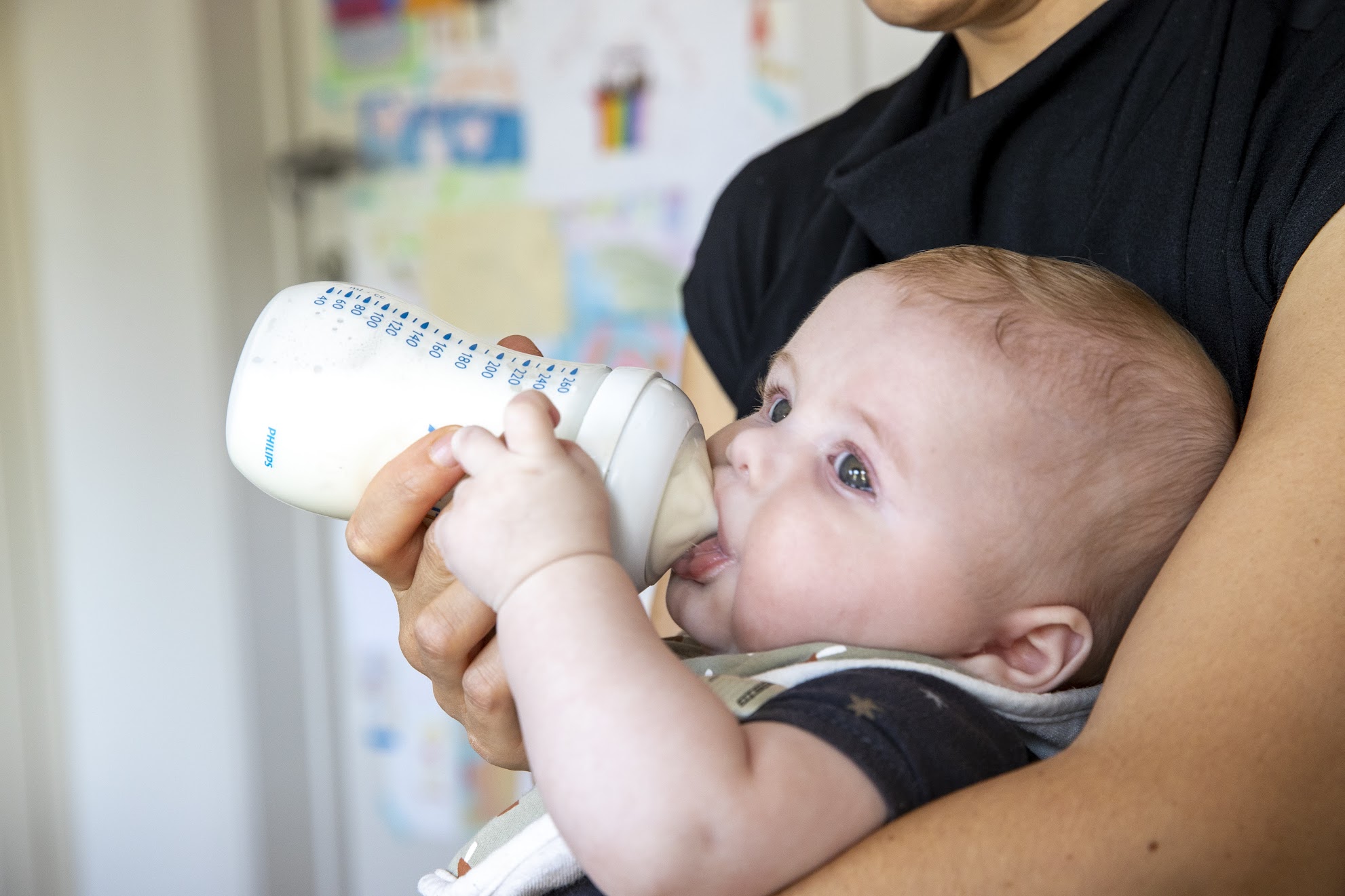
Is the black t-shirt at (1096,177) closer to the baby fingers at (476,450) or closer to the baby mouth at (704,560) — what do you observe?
the baby mouth at (704,560)

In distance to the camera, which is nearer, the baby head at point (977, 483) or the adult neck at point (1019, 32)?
the baby head at point (977, 483)

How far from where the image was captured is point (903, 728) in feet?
1.89

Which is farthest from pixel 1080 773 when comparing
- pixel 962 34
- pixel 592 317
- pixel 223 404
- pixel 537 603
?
pixel 223 404

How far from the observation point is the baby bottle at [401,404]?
2.20 feet

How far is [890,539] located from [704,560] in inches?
4.8

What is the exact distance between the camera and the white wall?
7.13ft

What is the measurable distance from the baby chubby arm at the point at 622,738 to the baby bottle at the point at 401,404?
0.07m

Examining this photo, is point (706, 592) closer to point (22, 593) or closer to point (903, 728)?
point (903, 728)

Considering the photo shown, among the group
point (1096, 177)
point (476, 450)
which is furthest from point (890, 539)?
point (1096, 177)

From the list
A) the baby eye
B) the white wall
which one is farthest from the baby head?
the white wall

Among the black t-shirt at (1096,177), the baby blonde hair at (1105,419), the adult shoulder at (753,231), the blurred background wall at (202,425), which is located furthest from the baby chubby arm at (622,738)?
the blurred background wall at (202,425)

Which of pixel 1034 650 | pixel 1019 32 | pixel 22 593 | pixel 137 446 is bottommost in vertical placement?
pixel 22 593

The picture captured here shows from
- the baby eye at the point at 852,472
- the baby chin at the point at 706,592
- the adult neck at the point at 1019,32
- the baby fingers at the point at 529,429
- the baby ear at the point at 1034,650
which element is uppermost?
the adult neck at the point at 1019,32

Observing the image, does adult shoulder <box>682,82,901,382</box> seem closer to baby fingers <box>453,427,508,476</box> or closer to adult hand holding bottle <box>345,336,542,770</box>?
adult hand holding bottle <box>345,336,542,770</box>
